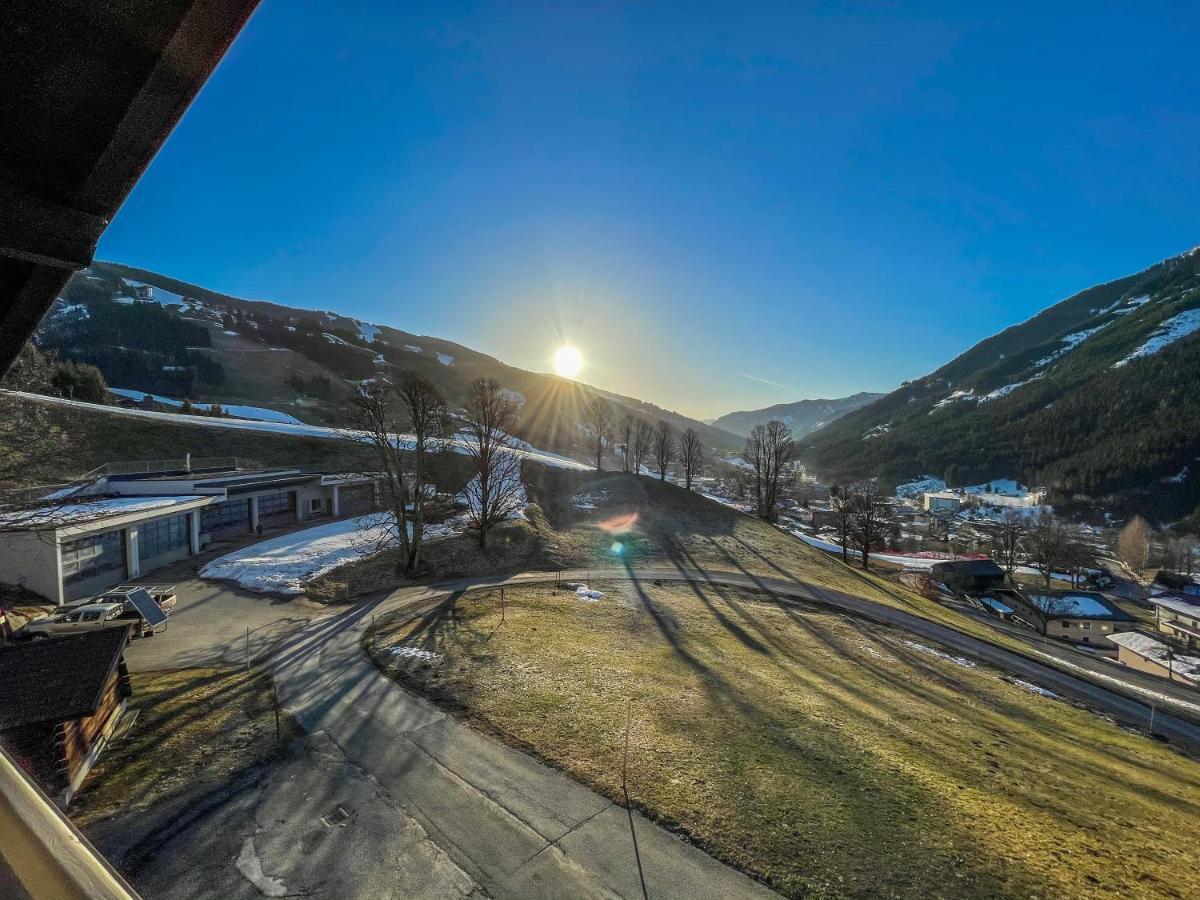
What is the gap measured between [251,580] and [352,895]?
21418mm

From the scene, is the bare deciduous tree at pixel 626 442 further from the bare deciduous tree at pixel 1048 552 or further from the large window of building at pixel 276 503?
the bare deciduous tree at pixel 1048 552

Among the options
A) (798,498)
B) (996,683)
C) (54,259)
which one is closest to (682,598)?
(996,683)

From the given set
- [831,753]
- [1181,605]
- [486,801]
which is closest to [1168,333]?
[1181,605]

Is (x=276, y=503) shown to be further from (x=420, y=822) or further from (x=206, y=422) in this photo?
(x=420, y=822)

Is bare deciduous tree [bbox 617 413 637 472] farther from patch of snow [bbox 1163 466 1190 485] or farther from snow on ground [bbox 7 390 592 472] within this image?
patch of snow [bbox 1163 466 1190 485]

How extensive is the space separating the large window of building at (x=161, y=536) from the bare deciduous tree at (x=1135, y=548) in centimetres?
13475

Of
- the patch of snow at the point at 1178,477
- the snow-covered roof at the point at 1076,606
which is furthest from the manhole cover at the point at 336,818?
the patch of snow at the point at 1178,477

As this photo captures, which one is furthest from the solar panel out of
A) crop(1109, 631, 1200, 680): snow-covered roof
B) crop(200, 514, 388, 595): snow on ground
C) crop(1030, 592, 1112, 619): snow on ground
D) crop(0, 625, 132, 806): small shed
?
crop(1030, 592, 1112, 619): snow on ground

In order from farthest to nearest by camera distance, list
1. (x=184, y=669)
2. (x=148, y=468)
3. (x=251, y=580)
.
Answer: (x=148, y=468), (x=251, y=580), (x=184, y=669)

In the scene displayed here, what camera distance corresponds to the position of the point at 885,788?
10.1 meters

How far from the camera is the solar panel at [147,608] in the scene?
16719 mm

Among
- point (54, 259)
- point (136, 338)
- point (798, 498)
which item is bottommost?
point (798, 498)

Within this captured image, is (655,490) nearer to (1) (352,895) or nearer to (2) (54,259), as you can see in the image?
(1) (352,895)

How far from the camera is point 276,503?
3659cm
